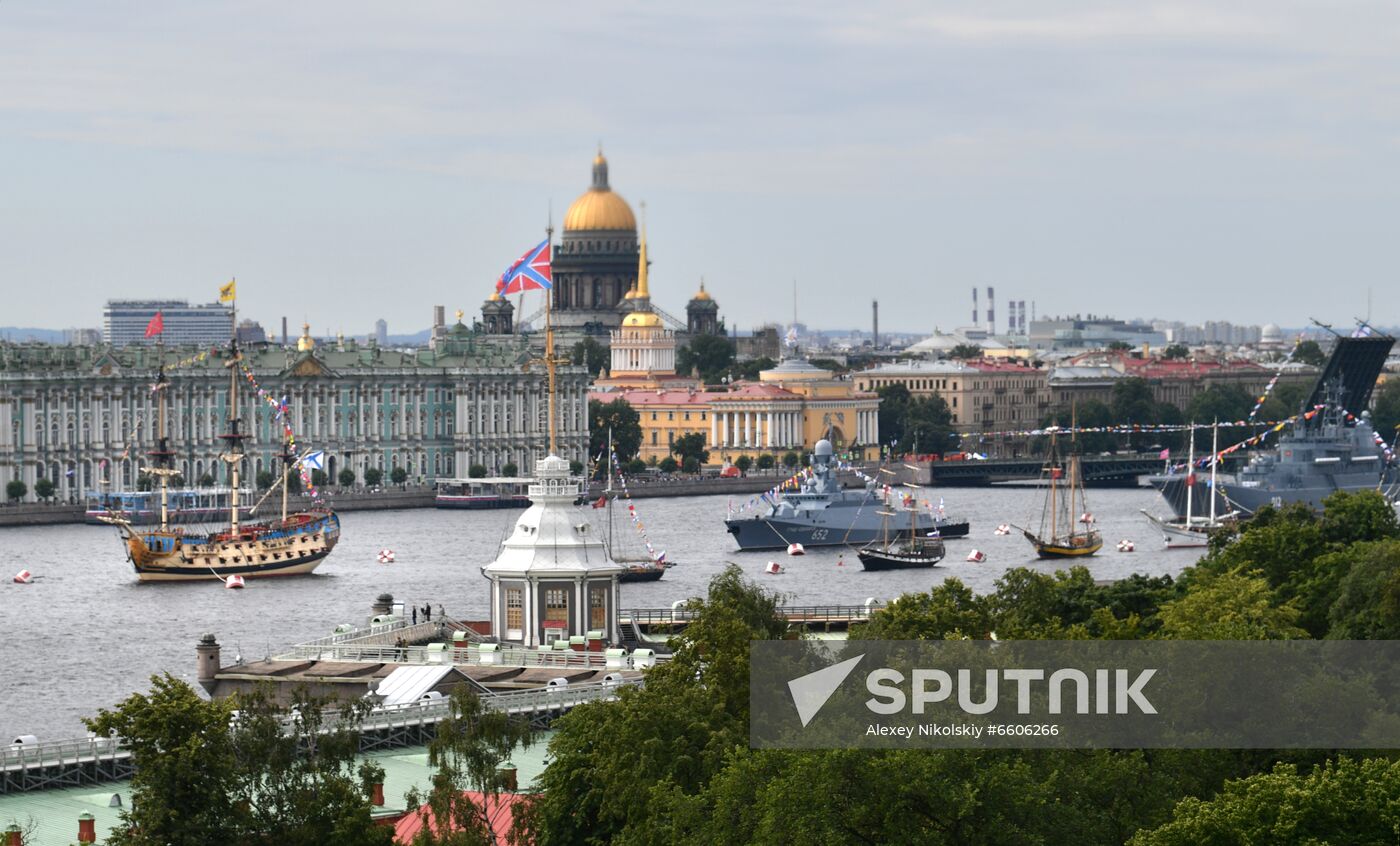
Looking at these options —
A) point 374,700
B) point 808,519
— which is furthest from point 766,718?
point 808,519

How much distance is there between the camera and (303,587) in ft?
195

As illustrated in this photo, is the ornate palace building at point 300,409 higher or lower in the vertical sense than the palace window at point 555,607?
higher

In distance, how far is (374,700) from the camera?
2530 cm

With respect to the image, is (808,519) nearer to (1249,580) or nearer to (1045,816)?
(1249,580)

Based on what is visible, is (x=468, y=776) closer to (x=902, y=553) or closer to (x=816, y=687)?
(x=816, y=687)

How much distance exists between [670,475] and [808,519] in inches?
1223

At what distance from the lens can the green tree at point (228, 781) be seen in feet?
64.3

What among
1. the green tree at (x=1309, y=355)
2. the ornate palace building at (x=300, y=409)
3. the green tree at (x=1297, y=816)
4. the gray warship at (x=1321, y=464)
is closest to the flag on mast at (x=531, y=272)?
the green tree at (x=1297, y=816)

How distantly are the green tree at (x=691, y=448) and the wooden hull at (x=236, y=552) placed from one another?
43.0 m

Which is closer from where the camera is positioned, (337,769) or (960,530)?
(337,769)

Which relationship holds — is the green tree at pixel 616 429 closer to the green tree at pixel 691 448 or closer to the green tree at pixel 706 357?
the green tree at pixel 691 448

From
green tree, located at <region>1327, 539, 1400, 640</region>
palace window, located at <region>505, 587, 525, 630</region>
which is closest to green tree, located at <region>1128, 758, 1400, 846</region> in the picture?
green tree, located at <region>1327, 539, 1400, 640</region>

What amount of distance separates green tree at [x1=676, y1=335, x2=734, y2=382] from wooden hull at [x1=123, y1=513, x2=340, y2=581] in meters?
76.9

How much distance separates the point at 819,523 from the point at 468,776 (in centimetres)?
5193
